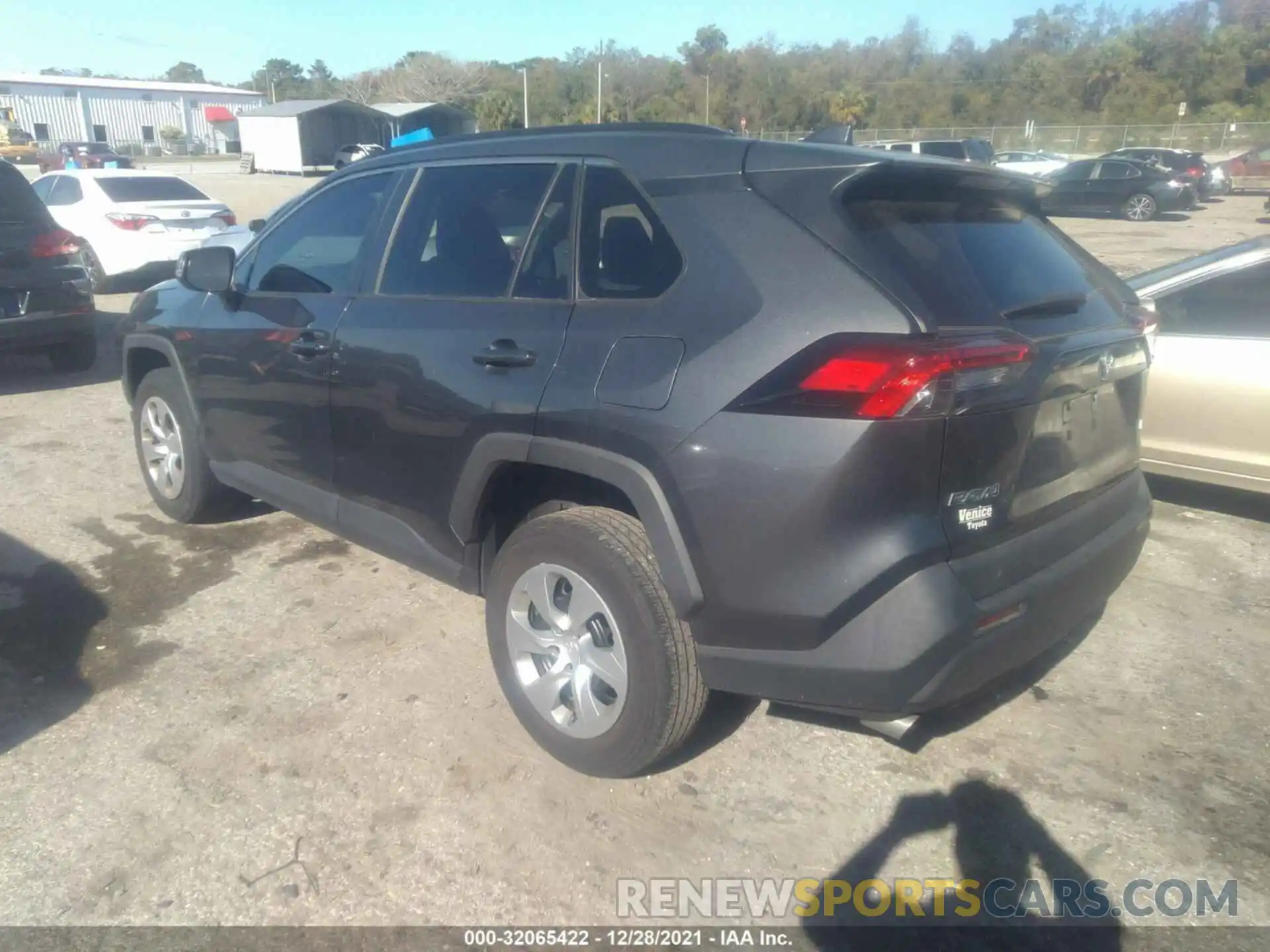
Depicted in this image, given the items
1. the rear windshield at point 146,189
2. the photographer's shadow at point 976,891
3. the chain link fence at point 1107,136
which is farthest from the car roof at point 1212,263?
the chain link fence at point 1107,136

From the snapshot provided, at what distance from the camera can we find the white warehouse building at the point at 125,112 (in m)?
70.1

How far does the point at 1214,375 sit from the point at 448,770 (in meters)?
4.27

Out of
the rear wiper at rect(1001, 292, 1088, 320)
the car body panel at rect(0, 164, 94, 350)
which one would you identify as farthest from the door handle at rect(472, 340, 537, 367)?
the car body panel at rect(0, 164, 94, 350)

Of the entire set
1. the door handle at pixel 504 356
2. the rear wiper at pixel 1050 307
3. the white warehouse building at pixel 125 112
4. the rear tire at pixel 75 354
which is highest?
the white warehouse building at pixel 125 112

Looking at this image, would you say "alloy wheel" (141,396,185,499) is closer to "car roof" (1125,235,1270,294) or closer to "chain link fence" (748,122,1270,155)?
"car roof" (1125,235,1270,294)

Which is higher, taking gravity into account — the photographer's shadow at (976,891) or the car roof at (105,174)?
the car roof at (105,174)

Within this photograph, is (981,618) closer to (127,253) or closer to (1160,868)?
(1160,868)

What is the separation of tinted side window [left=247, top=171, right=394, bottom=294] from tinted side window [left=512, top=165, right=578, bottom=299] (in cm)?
93

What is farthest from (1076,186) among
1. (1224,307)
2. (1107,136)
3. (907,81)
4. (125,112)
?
(125,112)

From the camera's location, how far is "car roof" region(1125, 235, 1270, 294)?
17.2ft

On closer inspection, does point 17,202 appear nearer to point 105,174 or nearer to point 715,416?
point 105,174

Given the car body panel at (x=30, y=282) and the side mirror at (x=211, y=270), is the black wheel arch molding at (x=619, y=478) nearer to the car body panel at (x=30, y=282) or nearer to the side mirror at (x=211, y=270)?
the side mirror at (x=211, y=270)

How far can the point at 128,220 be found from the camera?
1249 cm

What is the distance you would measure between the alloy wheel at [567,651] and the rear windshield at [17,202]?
6841 mm
